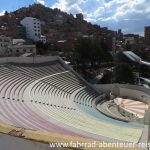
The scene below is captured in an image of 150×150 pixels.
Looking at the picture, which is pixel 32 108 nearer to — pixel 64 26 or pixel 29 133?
pixel 29 133

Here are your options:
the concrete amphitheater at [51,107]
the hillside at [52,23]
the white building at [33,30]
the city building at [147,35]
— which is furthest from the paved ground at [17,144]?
the city building at [147,35]

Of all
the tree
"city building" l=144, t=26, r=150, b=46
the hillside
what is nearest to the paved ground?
the tree

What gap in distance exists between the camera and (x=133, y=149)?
A: 2.55 meters

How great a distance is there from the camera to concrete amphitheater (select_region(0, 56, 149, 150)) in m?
6.75

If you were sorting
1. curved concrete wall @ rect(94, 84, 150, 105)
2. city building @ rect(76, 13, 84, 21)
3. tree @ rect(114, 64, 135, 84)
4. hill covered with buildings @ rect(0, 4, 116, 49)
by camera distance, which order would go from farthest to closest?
city building @ rect(76, 13, 84, 21), hill covered with buildings @ rect(0, 4, 116, 49), tree @ rect(114, 64, 135, 84), curved concrete wall @ rect(94, 84, 150, 105)

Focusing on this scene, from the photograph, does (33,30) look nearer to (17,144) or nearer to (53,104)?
(53,104)

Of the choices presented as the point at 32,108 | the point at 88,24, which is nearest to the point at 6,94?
the point at 32,108

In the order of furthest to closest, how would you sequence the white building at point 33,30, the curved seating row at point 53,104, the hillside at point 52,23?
the hillside at point 52,23, the white building at point 33,30, the curved seating row at point 53,104

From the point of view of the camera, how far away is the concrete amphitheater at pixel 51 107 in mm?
6747

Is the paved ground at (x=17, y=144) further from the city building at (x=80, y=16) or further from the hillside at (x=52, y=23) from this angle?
the city building at (x=80, y=16)

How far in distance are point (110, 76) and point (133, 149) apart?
107 feet

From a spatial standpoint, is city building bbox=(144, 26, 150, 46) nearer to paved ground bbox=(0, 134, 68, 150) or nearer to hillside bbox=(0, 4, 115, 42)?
hillside bbox=(0, 4, 115, 42)

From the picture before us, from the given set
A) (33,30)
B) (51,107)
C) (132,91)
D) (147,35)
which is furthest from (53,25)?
(51,107)

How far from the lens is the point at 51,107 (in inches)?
682
